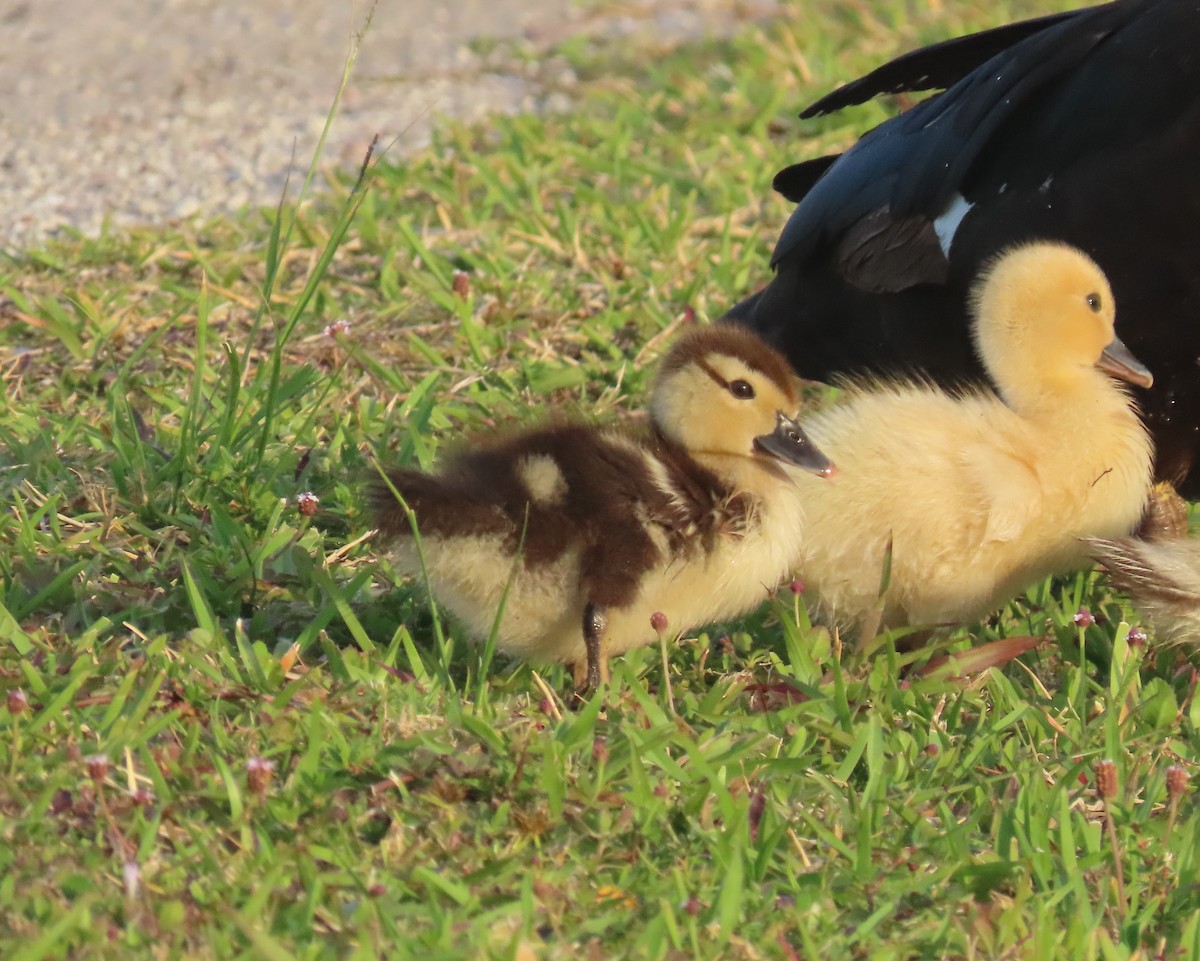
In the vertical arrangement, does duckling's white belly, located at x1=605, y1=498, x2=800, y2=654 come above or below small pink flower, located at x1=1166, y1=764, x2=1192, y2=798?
above

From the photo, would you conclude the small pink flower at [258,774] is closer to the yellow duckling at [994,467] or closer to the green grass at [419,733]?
the green grass at [419,733]

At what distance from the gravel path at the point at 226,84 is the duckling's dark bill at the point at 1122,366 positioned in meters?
2.52

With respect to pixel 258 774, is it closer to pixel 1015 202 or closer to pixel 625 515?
pixel 625 515

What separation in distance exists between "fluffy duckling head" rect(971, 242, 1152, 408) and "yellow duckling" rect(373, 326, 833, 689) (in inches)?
20.6

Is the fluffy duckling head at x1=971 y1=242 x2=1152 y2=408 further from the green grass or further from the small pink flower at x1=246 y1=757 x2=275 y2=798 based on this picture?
the small pink flower at x1=246 y1=757 x2=275 y2=798

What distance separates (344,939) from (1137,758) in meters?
1.39

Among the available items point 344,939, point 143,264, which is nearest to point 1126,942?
point 344,939

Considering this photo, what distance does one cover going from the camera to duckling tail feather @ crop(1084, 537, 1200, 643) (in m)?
3.23

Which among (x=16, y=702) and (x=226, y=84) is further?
(x=226, y=84)

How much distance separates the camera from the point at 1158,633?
3336mm

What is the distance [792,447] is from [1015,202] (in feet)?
3.24

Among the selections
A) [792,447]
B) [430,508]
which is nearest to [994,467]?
[792,447]

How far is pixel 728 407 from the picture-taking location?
3.11 metres

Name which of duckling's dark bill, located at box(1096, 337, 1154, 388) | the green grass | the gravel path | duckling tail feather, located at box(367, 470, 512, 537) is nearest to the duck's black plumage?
duckling's dark bill, located at box(1096, 337, 1154, 388)
